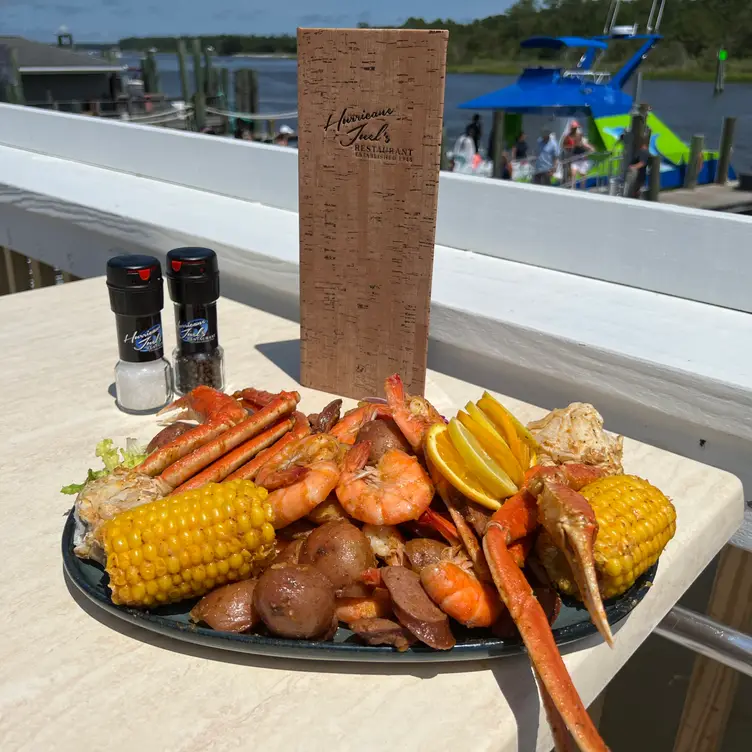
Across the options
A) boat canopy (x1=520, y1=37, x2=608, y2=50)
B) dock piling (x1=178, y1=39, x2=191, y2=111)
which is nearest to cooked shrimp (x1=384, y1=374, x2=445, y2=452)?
boat canopy (x1=520, y1=37, x2=608, y2=50)

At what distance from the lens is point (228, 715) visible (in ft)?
2.26

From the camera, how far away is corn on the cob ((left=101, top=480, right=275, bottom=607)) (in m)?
0.74

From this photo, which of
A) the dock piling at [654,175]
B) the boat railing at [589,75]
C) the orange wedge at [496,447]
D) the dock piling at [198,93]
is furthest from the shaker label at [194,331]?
the dock piling at [198,93]

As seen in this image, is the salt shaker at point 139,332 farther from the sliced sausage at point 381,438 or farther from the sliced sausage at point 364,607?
the sliced sausage at point 364,607

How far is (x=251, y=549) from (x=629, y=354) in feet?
2.45

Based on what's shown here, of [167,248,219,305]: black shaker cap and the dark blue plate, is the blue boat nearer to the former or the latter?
[167,248,219,305]: black shaker cap

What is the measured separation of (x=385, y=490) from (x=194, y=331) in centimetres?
59

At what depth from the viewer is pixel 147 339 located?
1217 millimetres

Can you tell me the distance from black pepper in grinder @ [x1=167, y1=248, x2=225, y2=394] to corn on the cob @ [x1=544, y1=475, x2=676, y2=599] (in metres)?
0.70

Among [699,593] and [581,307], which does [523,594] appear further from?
[699,593]

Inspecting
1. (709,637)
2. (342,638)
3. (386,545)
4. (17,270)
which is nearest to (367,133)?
(386,545)

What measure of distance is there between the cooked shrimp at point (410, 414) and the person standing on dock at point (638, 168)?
10.4m

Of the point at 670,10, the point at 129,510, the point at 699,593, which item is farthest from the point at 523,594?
the point at 670,10

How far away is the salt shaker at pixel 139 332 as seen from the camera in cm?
116
